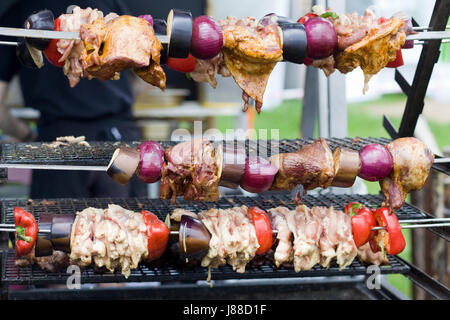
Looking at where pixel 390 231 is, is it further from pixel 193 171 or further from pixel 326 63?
pixel 193 171

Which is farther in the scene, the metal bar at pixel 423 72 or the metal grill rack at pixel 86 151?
the metal bar at pixel 423 72

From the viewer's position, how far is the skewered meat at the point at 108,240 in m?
2.10

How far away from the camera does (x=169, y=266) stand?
239cm

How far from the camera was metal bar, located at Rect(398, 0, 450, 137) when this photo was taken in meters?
2.39

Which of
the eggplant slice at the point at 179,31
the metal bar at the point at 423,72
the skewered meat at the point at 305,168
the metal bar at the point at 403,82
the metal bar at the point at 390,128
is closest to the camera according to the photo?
the eggplant slice at the point at 179,31

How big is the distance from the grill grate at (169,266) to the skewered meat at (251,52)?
751mm

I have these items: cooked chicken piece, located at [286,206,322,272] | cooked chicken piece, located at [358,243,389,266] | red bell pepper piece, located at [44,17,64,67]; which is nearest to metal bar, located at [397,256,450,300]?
cooked chicken piece, located at [358,243,389,266]

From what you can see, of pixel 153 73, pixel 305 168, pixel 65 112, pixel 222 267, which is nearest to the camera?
pixel 153 73

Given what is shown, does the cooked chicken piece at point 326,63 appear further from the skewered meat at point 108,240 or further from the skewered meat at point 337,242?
the skewered meat at point 108,240

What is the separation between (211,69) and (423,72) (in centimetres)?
100

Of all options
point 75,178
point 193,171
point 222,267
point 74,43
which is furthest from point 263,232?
point 75,178

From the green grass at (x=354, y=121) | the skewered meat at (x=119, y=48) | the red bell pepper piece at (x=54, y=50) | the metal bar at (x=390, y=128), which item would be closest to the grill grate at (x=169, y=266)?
the metal bar at (x=390, y=128)

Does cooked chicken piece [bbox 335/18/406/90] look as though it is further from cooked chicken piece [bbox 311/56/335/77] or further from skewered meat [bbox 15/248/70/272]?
skewered meat [bbox 15/248/70/272]

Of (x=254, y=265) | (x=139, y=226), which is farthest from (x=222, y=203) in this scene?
(x=139, y=226)
